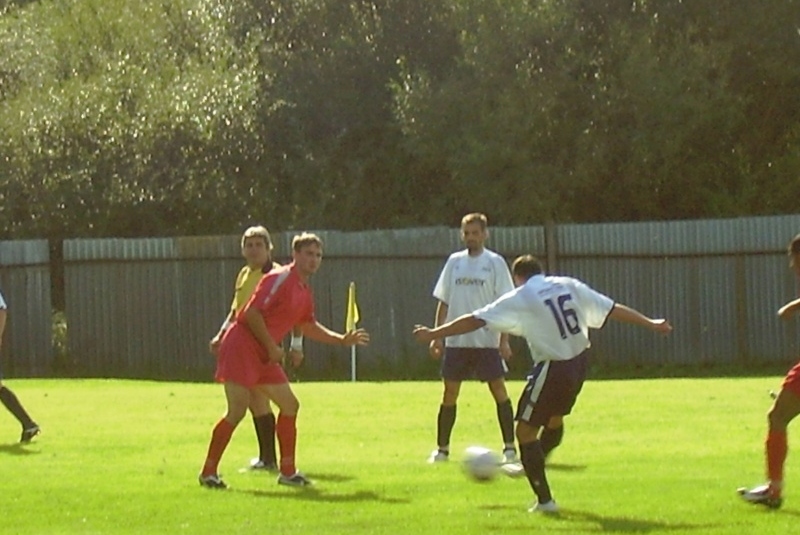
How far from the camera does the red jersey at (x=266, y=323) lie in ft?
38.6

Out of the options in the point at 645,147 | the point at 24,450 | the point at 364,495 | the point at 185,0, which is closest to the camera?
the point at 364,495

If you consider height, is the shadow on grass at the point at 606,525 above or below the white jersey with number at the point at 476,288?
below

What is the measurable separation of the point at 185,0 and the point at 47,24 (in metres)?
3.11

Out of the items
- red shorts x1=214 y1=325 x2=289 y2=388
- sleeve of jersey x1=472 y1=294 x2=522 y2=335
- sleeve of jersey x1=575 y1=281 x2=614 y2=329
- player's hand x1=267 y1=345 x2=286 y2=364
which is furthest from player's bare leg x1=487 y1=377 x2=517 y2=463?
sleeve of jersey x1=472 y1=294 x2=522 y2=335

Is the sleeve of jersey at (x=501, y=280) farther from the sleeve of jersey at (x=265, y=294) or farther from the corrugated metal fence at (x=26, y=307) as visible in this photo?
the corrugated metal fence at (x=26, y=307)

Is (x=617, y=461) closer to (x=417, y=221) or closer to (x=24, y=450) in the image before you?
(x=24, y=450)

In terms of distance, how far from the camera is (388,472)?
41.1 feet

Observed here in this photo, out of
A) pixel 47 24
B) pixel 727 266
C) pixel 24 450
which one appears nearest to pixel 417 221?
pixel 727 266

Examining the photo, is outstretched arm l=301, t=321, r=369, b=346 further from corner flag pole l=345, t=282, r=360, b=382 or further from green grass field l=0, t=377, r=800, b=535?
corner flag pole l=345, t=282, r=360, b=382

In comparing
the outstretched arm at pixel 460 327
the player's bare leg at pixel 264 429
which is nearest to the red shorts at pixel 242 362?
the player's bare leg at pixel 264 429

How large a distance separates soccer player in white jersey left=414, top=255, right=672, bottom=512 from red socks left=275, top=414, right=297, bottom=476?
186 centimetres

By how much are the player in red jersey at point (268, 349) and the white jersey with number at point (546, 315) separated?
1.71 metres

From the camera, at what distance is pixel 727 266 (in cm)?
2728

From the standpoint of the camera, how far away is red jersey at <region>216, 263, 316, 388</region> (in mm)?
11773
